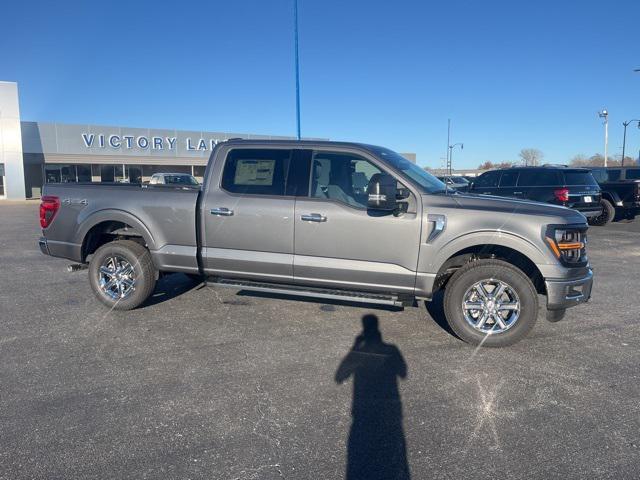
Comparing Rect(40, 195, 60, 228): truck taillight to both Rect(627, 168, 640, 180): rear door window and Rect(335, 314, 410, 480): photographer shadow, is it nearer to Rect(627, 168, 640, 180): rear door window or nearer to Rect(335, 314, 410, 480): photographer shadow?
Rect(335, 314, 410, 480): photographer shadow

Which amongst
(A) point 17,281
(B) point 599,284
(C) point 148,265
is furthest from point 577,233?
(A) point 17,281

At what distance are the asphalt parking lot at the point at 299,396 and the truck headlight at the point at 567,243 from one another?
2.94 ft

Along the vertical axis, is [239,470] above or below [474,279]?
below

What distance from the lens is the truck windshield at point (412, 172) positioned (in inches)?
195

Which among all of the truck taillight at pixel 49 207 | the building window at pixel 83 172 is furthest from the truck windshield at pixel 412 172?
the building window at pixel 83 172

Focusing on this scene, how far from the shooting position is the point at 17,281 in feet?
24.0

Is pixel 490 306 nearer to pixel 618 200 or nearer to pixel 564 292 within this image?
pixel 564 292

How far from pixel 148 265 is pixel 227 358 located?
1937 mm

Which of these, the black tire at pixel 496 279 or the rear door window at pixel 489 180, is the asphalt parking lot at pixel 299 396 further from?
the rear door window at pixel 489 180

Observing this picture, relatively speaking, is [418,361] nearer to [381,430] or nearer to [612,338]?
[381,430]

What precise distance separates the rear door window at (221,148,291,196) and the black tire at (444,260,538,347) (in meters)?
2.11

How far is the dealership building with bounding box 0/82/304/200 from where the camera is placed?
1242 inches

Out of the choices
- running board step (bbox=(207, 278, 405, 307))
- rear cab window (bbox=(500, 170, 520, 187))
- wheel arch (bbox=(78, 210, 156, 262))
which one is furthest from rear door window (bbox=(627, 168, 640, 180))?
wheel arch (bbox=(78, 210, 156, 262))

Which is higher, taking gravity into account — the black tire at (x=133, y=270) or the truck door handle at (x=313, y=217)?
the truck door handle at (x=313, y=217)
